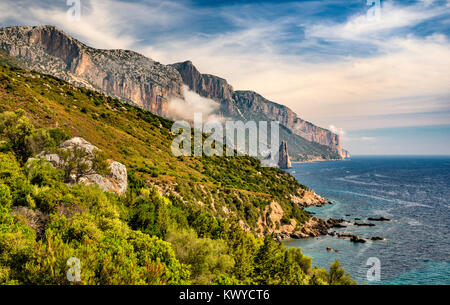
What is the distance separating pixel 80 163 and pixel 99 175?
8.14ft

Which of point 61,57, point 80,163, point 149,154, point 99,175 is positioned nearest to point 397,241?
point 149,154

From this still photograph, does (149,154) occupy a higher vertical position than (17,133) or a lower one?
lower

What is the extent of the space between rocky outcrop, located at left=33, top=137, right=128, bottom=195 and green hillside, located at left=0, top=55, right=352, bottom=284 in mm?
2337

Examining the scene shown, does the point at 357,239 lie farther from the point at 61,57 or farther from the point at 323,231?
the point at 61,57

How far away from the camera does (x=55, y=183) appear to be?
20.7 metres

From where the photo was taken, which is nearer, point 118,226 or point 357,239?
point 118,226

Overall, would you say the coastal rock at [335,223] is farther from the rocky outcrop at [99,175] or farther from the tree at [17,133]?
the tree at [17,133]

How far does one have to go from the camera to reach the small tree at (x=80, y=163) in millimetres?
26000

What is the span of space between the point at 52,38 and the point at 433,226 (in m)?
243

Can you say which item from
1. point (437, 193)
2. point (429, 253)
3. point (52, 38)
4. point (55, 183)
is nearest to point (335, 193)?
point (437, 193)

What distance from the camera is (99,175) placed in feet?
93.0

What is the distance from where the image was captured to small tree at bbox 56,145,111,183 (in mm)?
26000

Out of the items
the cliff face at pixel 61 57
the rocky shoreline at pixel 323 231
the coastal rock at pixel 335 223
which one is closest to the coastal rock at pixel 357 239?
the rocky shoreline at pixel 323 231
